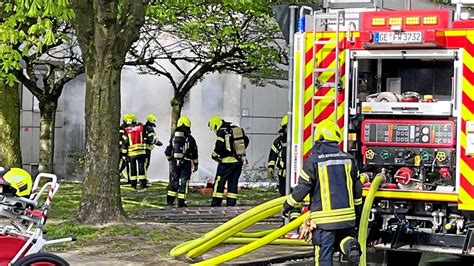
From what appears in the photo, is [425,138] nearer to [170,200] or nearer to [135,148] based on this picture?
[170,200]

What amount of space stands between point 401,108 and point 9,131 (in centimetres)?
1080

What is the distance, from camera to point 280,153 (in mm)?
14477

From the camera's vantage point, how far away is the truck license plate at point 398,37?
7.91 metres

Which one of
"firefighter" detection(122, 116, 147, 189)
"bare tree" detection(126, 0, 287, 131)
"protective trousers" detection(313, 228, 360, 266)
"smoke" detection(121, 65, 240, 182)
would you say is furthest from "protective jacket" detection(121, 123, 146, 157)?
"protective trousers" detection(313, 228, 360, 266)

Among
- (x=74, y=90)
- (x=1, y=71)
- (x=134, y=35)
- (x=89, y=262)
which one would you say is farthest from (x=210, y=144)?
(x=89, y=262)

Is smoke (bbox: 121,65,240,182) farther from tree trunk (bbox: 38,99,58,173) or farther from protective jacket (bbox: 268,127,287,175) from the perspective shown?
protective jacket (bbox: 268,127,287,175)

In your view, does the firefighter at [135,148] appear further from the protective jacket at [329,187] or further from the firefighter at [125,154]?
the protective jacket at [329,187]

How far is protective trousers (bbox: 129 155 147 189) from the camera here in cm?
1822

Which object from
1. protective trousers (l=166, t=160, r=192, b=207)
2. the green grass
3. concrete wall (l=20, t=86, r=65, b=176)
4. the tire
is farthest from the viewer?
concrete wall (l=20, t=86, r=65, b=176)

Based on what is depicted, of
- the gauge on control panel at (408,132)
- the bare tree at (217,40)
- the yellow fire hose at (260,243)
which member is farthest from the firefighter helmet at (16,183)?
the bare tree at (217,40)

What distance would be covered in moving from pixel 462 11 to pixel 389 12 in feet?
2.20

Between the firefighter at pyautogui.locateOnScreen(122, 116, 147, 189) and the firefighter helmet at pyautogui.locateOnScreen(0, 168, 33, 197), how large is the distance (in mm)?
11105

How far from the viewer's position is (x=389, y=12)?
327 inches

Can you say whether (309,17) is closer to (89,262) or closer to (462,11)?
(462,11)
